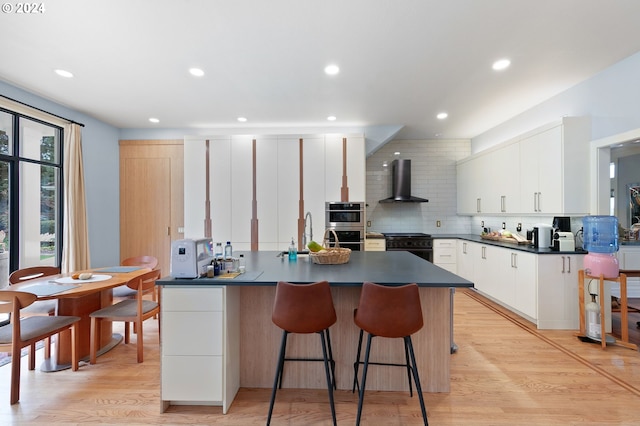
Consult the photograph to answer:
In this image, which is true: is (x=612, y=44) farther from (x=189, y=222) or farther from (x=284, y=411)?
(x=189, y=222)

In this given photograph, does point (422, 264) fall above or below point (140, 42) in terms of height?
below

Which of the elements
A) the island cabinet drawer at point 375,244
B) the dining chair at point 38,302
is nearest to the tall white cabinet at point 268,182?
the island cabinet drawer at point 375,244

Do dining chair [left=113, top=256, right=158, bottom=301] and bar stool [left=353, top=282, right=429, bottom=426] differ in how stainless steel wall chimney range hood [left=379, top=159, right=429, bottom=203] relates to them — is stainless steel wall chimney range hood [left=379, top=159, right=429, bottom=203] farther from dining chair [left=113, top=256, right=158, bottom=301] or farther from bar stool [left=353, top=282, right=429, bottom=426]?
dining chair [left=113, top=256, right=158, bottom=301]

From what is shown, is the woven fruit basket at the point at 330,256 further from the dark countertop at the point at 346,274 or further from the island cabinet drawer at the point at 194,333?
the island cabinet drawer at the point at 194,333

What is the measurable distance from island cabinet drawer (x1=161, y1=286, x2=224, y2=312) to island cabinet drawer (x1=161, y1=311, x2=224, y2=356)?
0.13 feet

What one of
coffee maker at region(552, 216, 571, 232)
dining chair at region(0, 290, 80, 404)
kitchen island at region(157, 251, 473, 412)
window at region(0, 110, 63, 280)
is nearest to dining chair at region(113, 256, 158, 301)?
dining chair at region(0, 290, 80, 404)

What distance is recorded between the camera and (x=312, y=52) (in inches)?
102

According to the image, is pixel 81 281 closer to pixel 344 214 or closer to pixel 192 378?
pixel 192 378

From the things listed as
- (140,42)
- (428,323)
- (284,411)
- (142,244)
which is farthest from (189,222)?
(428,323)

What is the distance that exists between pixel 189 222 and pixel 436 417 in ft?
13.9

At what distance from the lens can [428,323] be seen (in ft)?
6.76

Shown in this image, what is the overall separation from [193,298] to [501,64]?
11.6 ft

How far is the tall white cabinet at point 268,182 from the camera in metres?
4.52

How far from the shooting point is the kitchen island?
185 cm
